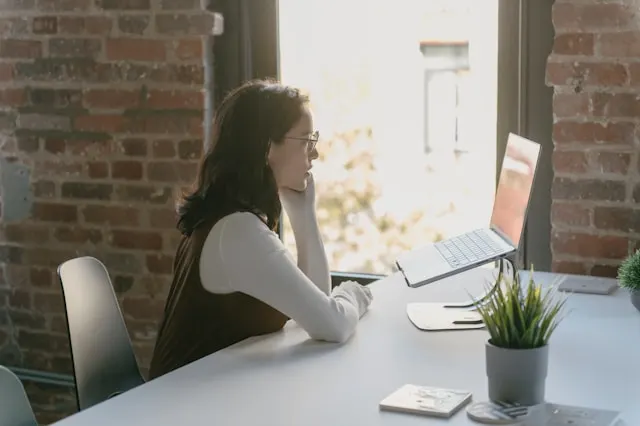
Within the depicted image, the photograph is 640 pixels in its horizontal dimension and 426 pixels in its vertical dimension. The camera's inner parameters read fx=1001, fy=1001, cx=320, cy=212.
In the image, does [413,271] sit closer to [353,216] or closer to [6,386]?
[353,216]

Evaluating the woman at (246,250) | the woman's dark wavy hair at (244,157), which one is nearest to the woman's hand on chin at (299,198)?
the woman at (246,250)

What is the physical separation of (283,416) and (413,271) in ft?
2.93

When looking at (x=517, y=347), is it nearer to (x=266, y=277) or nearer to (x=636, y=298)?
(x=266, y=277)

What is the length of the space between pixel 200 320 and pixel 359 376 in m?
0.49

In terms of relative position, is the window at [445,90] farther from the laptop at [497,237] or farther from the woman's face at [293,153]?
the woman's face at [293,153]

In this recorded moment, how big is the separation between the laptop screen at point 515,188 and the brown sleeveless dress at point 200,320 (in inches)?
23.5

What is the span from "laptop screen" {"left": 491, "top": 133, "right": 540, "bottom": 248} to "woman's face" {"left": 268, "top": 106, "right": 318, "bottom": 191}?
19.9 inches

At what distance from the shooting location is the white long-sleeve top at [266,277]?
2172 mm

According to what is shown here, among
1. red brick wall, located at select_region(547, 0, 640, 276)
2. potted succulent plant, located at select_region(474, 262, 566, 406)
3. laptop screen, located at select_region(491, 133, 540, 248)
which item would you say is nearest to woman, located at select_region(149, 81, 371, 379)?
laptop screen, located at select_region(491, 133, 540, 248)

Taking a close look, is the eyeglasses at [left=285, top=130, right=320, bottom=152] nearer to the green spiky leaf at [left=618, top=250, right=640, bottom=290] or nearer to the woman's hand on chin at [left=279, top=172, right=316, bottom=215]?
the woman's hand on chin at [left=279, top=172, right=316, bottom=215]

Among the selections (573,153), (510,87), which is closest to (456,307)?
(573,153)

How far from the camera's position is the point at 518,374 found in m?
1.75

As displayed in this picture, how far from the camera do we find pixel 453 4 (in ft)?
9.96

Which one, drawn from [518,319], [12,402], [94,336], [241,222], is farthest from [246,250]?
[518,319]
